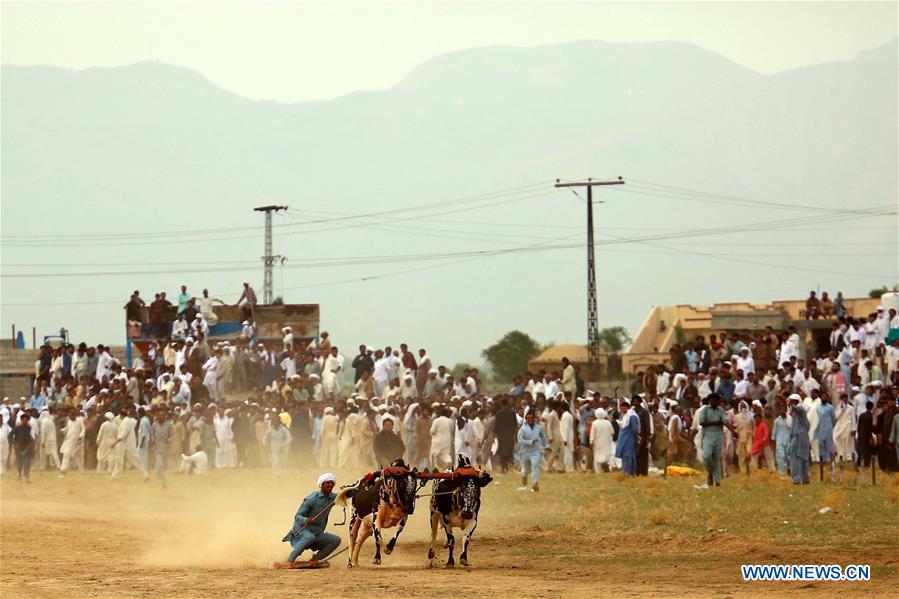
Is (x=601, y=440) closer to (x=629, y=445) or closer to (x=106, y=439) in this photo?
(x=629, y=445)

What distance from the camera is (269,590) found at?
15.6 m

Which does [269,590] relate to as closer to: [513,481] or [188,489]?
[513,481]

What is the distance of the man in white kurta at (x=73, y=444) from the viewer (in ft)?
120

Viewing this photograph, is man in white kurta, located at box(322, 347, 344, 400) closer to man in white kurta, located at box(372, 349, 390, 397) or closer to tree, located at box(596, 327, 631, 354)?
man in white kurta, located at box(372, 349, 390, 397)

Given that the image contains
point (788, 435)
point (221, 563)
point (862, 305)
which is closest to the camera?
point (221, 563)

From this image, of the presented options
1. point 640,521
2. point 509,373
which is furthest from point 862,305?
point 640,521

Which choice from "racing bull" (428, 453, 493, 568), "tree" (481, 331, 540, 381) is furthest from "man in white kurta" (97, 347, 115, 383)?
"tree" (481, 331, 540, 381)

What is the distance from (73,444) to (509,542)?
1876 centimetres

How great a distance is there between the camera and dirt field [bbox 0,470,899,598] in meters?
16.0

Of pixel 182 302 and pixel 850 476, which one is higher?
pixel 182 302

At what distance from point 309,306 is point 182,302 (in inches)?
147

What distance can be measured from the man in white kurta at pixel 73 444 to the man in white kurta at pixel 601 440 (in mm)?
13315

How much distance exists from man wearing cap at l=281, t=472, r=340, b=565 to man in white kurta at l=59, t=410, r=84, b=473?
1989 cm

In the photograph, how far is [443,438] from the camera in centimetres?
3166
